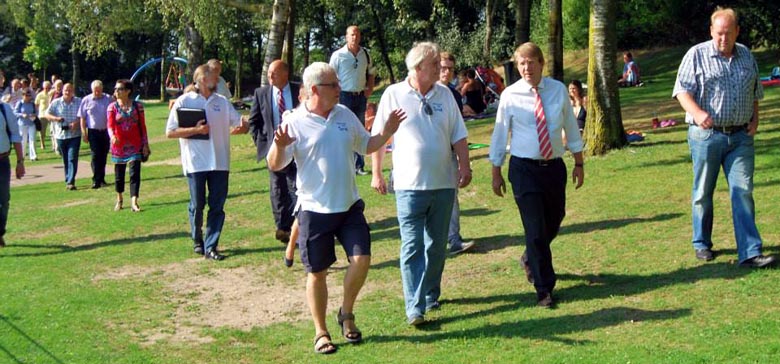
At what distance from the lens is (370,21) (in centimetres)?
5122

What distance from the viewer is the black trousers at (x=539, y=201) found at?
701cm

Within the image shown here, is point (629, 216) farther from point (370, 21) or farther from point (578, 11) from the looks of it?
point (370, 21)

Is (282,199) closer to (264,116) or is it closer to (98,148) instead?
(264,116)

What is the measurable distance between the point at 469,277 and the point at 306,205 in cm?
239

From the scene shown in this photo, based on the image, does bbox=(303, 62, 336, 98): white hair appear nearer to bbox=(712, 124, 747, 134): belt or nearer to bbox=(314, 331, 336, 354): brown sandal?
bbox=(314, 331, 336, 354): brown sandal

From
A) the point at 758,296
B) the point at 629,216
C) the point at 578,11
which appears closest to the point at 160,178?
the point at 629,216

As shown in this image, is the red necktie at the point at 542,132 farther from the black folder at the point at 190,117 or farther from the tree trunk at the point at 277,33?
the tree trunk at the point at 277,33

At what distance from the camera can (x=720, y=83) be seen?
24.6 ft

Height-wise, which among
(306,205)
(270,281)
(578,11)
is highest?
(578,11)

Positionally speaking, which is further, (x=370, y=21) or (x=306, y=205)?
(x=370, y=21)

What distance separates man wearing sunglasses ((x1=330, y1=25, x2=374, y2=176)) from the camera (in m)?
12.6

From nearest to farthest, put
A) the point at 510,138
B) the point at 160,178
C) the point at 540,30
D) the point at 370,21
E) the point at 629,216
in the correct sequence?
the point at 510,138 < the point at 629,216 < the point at 160,178 < the point at 540,30 < the point at 370,21

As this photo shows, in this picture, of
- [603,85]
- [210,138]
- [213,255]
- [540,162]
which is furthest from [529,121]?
[603,85]

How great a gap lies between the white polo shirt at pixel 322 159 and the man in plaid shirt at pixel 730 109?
2.93 metres
